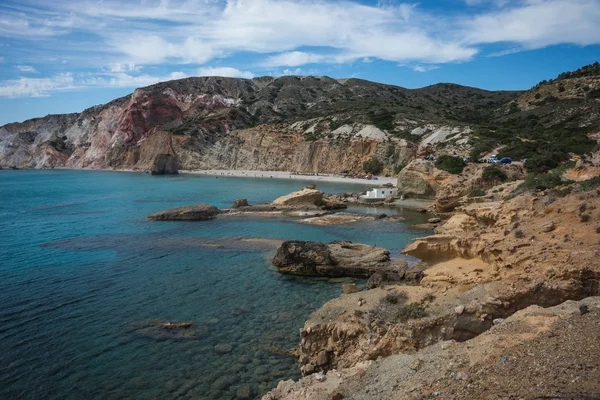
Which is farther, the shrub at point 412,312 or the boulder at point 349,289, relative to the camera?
the boulder at point 349,289

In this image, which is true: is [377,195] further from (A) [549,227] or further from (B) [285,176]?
(B) [285,176]

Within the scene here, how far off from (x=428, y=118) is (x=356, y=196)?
45080mm

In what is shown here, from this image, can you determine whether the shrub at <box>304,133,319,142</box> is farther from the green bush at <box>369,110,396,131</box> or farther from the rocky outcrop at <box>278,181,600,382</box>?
the rocky outcrop at <box>278,181,600,382</box>

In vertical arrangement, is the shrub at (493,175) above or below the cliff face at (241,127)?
below

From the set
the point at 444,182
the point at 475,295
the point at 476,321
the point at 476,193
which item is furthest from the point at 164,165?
the point at 476,321

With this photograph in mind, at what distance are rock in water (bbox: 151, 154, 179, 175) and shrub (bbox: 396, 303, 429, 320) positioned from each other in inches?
4096

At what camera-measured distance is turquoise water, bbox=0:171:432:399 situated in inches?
479

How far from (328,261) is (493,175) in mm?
27689

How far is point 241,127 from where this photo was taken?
11900 centimetres

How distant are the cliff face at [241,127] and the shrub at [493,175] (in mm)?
31106

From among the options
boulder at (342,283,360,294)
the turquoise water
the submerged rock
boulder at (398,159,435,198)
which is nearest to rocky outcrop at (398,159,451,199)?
boulder at (398,159,435,198)

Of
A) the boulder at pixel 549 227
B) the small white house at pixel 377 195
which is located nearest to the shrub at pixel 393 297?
the boulder at pixel 549 227

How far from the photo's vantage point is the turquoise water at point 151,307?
12172mm

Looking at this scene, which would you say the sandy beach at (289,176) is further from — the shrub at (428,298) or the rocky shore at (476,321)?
the shrub at (428,298)
